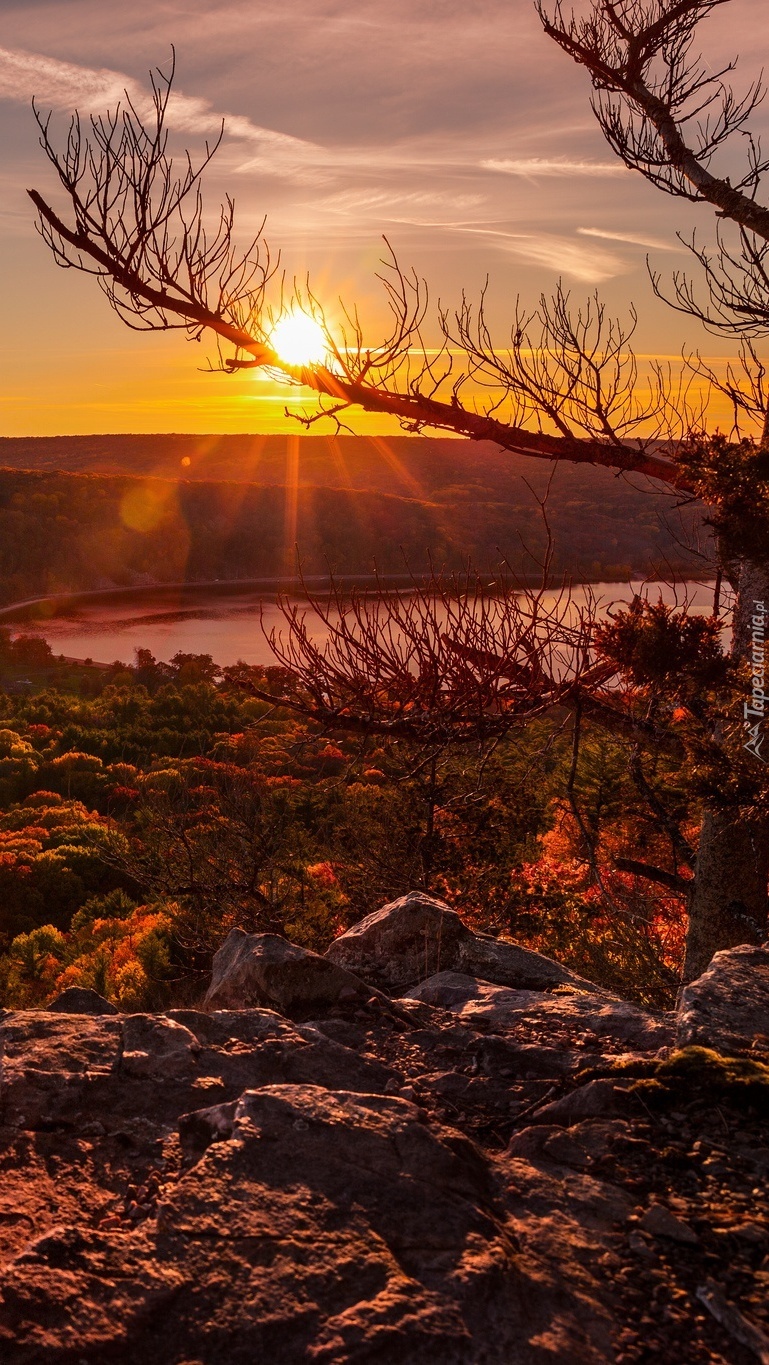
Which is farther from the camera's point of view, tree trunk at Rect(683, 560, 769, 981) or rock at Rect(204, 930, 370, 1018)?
tree trunk at Rect(683, 560, 769, 981)

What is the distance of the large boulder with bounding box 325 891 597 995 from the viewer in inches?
190

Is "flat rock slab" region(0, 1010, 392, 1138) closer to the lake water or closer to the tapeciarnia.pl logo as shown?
the tapeciarnia.pl logo

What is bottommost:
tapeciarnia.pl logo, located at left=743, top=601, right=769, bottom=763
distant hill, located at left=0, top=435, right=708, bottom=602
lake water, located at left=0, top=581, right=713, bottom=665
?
lake water, located at left=0, top=581, right=713, bottom=665

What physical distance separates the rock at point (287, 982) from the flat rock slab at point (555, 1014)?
44cm

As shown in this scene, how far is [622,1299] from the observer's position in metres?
2.12

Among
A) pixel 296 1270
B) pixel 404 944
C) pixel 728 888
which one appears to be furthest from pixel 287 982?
pixel 728 888

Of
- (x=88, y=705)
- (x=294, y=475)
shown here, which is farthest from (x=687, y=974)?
(x=294, y=475)

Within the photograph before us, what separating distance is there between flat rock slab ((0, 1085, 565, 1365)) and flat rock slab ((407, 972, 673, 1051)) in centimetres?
127

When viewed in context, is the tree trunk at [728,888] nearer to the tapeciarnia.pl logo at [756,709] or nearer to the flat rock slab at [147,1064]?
the tapeciarnia.pl logo at [756,709]

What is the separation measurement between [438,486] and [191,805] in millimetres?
110116

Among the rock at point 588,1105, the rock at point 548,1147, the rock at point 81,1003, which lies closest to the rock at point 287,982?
the rock at point 81,1003

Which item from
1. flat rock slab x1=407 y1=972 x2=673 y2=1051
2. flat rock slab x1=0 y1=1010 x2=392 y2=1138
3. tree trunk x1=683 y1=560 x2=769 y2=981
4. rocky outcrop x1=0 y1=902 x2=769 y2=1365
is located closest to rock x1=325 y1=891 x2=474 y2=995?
flat rock slab x1=407 y1=972 x2=673 y2=1051

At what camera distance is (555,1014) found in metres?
3.89

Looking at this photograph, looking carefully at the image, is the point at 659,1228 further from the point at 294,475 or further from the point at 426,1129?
the point at 294,475
